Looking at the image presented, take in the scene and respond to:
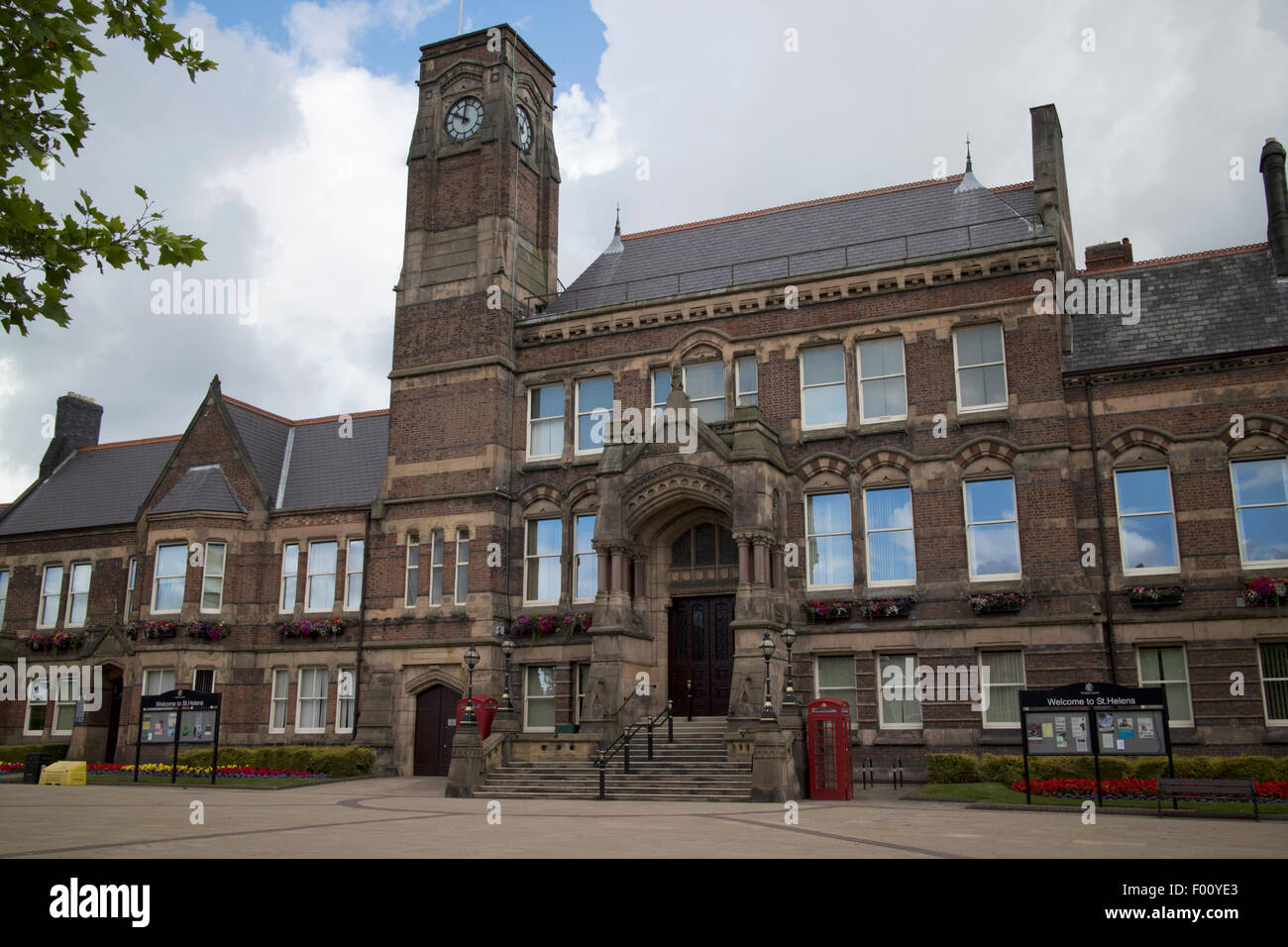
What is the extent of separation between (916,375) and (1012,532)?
4.45 m

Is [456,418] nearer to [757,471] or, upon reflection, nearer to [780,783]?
[757,471]

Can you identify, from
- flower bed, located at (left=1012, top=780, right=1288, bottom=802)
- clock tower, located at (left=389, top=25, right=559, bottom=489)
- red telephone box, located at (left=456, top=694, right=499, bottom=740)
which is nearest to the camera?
flower bed, located at (left=1012, top=780, right=1288, bottom=802)

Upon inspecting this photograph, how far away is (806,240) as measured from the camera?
1192 inches

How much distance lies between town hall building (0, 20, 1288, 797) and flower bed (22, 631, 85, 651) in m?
0.11

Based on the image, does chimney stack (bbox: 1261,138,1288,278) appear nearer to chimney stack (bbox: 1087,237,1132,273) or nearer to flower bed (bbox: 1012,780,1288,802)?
chimney stack (bbox: 1087,237,1132,273)

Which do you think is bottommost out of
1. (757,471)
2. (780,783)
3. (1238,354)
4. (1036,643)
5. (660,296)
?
(780,783)

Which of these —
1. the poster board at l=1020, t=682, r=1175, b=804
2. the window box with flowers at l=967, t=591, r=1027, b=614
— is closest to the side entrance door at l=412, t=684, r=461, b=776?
the window box with flowers at l=967, t=591, r=1027, b=614

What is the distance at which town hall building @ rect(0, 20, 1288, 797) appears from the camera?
78.2 ft

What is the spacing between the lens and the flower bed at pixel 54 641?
35031mm

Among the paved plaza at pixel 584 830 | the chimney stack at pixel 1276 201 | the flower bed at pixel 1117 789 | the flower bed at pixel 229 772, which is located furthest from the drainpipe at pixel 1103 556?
the flower bed at pixel 229 772

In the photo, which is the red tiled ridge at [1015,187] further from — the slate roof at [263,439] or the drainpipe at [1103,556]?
the slate roof at [263,439]

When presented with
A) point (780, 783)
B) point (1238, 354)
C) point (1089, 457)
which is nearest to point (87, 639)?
point (780, 783)

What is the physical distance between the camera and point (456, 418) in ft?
100

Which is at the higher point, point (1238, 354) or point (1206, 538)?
point (1238, 354)
